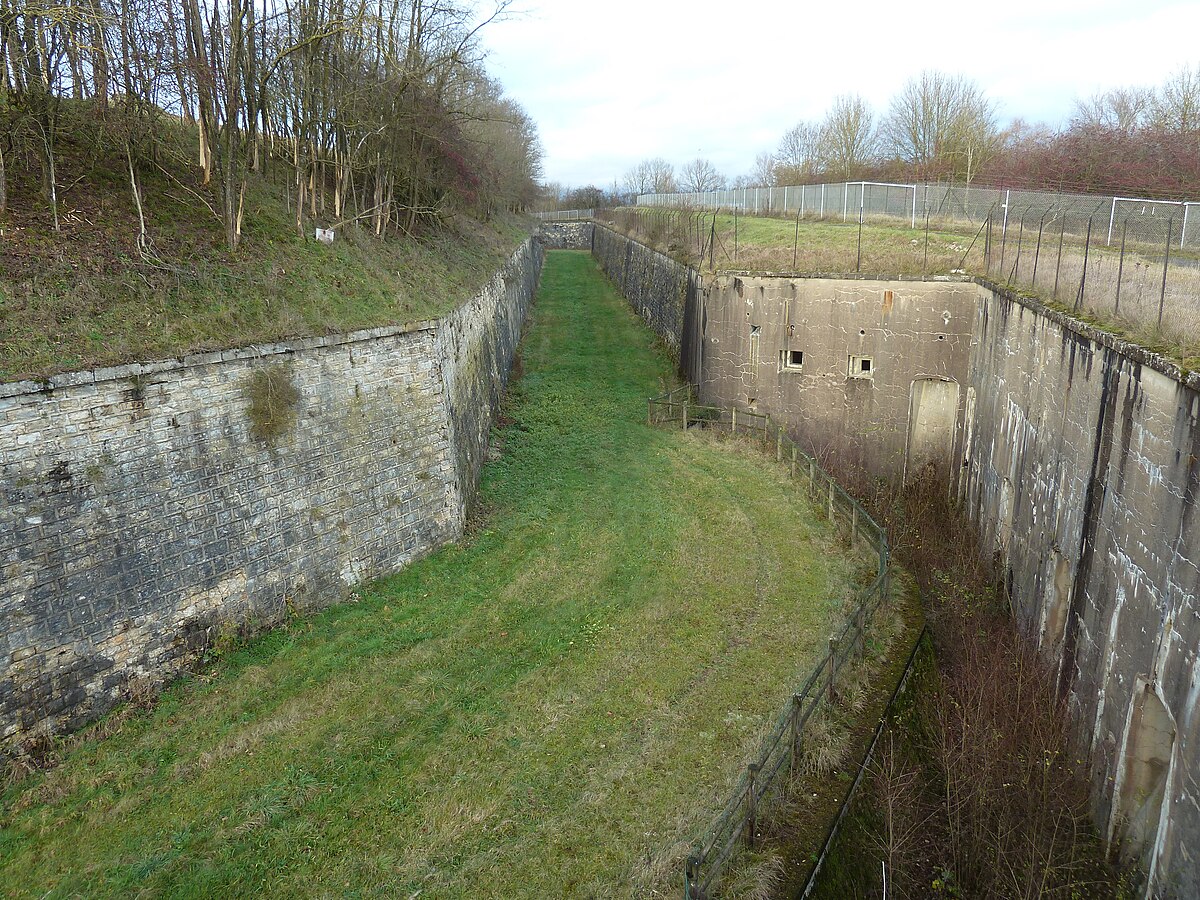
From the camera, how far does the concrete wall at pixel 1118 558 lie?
5770 mm

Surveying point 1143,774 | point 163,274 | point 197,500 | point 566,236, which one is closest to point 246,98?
point 163,274

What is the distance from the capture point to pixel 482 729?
7.70 metres

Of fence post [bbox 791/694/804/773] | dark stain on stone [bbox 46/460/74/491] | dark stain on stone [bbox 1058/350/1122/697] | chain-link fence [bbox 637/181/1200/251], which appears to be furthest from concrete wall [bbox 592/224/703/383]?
dark stain on stone [bbox 46/460/74/491]

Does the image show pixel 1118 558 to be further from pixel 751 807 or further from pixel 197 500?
pixel 197 500

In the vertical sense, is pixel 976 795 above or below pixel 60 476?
below

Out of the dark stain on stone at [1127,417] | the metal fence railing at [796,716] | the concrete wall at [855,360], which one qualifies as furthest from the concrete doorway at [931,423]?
the dark stain on stone at [1127,417]

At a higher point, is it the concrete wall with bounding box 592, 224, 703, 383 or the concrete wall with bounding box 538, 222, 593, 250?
the concrete wall with bounding box 538, 222, 593, 250

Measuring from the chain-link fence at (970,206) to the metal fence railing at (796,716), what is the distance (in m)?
4.97

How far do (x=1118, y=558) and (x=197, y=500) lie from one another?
365 inches

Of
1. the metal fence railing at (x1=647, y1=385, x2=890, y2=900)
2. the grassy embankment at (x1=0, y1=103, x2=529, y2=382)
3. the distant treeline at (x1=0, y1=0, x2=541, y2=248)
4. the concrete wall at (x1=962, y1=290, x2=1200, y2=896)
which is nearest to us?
the concrete wall at (x1=962, y1=290, x2=1200, y2=896)

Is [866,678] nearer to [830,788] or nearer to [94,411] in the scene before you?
[830,788]

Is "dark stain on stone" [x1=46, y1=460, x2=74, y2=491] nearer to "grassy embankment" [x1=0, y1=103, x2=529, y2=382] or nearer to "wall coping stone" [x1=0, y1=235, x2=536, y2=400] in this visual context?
"wall coping stone" [x1=0, y1=235, x2=536, y2=400]

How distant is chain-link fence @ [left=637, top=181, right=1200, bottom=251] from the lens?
45.9 ft

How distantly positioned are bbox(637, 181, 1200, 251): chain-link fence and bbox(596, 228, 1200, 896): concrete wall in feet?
6.93
